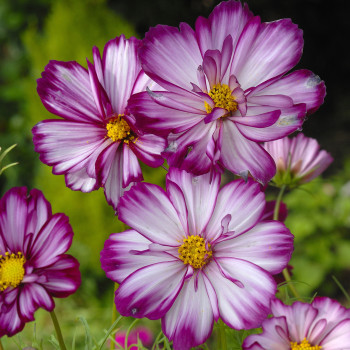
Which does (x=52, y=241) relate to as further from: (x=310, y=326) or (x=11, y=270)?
(x=310, y=326)

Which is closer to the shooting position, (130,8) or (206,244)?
(206,244)

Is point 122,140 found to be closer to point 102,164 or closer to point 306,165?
point 102,164

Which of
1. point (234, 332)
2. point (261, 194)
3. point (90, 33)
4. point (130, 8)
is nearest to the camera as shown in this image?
point (261, 194)

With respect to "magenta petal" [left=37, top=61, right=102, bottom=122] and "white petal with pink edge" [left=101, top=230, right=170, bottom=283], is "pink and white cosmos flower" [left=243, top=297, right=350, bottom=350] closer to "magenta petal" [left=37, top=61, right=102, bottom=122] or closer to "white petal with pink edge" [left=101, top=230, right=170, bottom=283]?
"white petal with pink edge" [left=101, top=230, right=170, bottom=283]

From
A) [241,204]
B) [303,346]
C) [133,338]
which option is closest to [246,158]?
[241,204]

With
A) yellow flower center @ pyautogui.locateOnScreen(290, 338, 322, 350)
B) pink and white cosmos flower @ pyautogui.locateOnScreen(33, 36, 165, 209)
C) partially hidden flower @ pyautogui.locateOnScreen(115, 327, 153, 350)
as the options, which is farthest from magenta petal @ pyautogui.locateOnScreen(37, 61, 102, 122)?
partially hidden flower @ pyautogui.locateOnScreen(115, 327, 153, 350)

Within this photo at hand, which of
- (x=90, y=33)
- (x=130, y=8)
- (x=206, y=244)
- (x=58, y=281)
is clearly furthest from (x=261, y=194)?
(x=130, y=8)

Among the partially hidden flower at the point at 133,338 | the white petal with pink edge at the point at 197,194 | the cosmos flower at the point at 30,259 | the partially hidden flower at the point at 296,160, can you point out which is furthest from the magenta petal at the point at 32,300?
the partially hidden flower at the point at 133,338
